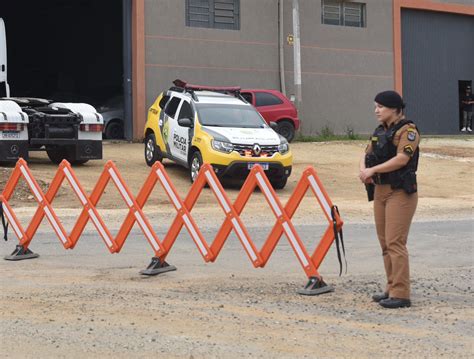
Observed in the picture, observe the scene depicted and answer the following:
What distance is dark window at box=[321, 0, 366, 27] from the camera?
3550cm

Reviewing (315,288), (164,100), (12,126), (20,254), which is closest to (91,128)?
(164,100)

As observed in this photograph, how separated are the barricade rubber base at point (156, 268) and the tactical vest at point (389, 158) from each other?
2946mm

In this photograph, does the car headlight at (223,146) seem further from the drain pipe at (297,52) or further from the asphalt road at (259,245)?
the drain pipe at (297,52)

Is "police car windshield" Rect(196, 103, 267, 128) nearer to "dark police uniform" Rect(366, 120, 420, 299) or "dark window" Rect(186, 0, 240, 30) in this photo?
"dark window" Rect(186, 0, 240, 30)

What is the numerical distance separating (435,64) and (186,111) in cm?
2105

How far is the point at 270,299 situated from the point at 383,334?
1625 millimetres

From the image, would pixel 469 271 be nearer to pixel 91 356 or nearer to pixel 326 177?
pixel 91 356

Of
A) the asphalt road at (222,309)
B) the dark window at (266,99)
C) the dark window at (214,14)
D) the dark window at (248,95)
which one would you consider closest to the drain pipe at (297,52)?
the dark window at (214,14)

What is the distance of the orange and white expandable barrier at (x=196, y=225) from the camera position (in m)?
8.65

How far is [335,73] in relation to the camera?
35.5 metres

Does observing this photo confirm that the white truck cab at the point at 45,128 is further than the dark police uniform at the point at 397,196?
Yes

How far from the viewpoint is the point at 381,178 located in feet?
25.9

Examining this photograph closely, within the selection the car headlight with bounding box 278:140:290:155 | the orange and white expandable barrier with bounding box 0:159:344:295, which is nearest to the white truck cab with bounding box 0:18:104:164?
the car headlight with bounding box 278:140:290:155

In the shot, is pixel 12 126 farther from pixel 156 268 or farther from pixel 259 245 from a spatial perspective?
pixel 156 268
